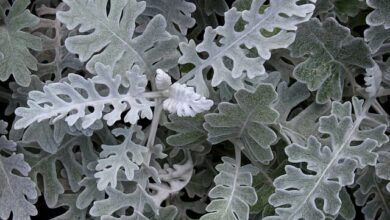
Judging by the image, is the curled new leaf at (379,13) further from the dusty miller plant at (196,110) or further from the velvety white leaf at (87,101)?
the velvety white leaf at (87,101)

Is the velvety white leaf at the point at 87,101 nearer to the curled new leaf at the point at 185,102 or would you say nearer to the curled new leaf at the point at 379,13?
the curled new leaf at the point at 185,102

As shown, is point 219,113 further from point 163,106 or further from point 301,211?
point 301,211

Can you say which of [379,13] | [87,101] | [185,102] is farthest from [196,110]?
[379,13]

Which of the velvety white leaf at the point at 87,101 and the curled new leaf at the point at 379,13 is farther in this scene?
the curled new leaf at the point at 379,13

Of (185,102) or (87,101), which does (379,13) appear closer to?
(185,102)

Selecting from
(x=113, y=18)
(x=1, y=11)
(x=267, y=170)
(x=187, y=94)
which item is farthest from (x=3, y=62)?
(x=267, y=170)

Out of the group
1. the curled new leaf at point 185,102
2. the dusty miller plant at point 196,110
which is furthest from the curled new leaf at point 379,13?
the curled new leaf at point 185,102

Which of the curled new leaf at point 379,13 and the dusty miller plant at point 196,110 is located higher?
the curled new leaf at point 379,13

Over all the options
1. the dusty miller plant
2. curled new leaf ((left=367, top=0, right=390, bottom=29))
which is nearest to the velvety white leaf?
the dusty miller plant

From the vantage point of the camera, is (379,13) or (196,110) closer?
(196,110)
